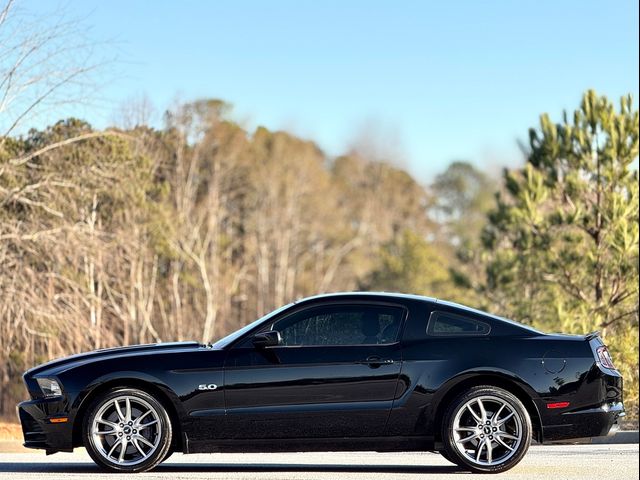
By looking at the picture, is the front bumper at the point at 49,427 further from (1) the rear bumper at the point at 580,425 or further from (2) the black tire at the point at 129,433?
(1) the rear bumper at the point at 580,425

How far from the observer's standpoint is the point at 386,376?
27.9ft

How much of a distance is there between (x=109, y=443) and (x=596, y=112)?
71.4 ft

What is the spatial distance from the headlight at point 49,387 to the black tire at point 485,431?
2948 millimetres

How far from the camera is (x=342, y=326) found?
872cm

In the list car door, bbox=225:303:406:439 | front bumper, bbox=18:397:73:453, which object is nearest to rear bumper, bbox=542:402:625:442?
car door, bbox=225:303:406:439

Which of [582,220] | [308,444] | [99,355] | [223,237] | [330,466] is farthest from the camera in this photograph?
[223,237]

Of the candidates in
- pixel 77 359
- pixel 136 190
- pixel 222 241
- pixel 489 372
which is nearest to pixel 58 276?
pixel 136 190

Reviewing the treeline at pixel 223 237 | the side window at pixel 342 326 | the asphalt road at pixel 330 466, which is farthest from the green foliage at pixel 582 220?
the side window at pixel 342 326

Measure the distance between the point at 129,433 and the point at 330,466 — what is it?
5.56 feet

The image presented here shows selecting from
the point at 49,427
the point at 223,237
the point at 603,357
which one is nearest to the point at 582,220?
the point at 603,357

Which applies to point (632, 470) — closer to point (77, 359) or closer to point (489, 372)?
point (489, 372)

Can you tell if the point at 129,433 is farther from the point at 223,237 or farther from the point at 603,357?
the point at 223,237

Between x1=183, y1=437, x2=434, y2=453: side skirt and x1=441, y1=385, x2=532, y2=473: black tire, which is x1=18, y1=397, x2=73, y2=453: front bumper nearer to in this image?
x1=183, y1=437, x2=434, y2=453: side skirt

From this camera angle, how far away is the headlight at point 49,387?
8609mm
